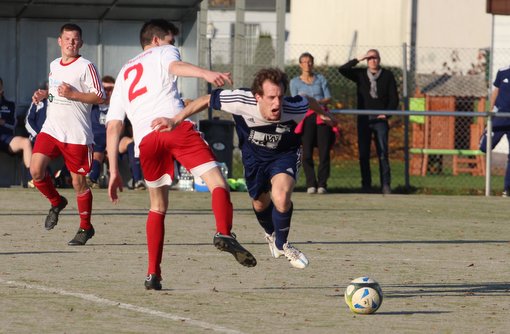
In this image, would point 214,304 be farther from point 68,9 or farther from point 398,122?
point 398,122

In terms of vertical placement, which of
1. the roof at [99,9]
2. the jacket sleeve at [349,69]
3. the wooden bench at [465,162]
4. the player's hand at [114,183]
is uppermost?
the roof at [99,9]

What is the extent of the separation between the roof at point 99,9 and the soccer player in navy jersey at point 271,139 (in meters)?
10.2

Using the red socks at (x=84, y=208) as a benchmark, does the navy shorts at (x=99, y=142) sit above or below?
above

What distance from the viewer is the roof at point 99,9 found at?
772 inches

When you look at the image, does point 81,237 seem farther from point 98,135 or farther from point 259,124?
point 98,135

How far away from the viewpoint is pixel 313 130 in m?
18.8

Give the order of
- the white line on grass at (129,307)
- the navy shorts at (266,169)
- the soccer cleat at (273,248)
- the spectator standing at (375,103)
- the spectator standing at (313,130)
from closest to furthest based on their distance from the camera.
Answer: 1. the white line on grass at (129,307)
2. the navy shorts at (266,169)
3. the soccer cleat at (273,248)
4. the spectator standing at (313,130)
5. the spectator standing at (375,103)

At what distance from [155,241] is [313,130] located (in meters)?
10.1

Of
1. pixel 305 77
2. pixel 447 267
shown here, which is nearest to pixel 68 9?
pixel 305 77

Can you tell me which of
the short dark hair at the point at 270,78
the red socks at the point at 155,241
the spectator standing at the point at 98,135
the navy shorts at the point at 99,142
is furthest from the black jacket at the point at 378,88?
the red socks at the point at 155,241

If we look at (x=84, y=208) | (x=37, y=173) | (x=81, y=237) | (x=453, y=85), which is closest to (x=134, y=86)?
(x=81, y=237)

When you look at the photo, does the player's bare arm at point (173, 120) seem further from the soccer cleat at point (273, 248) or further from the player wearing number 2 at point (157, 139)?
the soccer cleat at point (273, 248)

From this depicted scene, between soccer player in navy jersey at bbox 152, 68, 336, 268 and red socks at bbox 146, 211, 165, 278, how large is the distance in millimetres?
867

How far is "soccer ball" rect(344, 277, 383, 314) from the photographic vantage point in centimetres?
791
